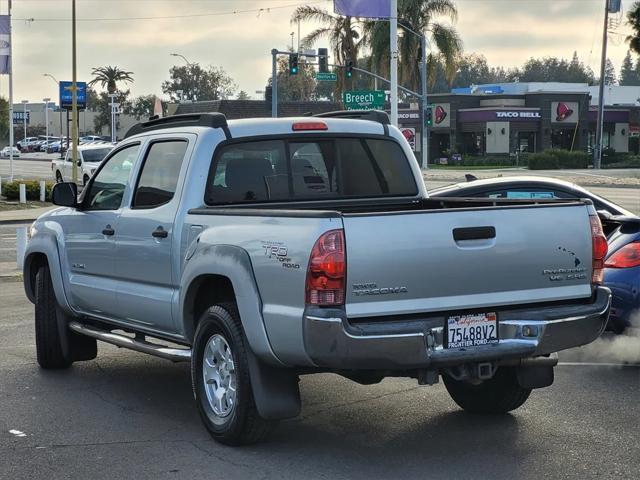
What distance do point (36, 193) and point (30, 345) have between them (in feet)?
89.9

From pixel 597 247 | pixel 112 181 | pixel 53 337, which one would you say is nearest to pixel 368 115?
pixel 112 181

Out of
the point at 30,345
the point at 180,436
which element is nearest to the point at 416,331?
the point at 180,436

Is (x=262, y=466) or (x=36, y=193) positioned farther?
(x=36, y=193)

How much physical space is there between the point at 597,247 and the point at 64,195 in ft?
13.6

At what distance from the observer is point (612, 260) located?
320 inches

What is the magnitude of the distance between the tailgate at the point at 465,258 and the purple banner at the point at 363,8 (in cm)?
1613

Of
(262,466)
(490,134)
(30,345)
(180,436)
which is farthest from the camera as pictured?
(490,134)

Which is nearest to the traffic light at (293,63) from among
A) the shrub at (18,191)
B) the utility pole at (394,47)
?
the shrub at (18,191)

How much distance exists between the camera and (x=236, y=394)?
234 inches

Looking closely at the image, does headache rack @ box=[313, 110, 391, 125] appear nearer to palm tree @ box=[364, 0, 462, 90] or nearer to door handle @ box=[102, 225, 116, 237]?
door handle @ box=[102, 225, 116, 237]

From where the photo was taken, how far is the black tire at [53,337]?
8.40 meters

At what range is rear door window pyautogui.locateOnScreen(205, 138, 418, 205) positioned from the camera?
6.87m

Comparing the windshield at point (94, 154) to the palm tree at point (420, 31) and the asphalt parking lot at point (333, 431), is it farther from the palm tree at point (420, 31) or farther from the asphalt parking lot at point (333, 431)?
the asphalt parking lot at point (333, 431)

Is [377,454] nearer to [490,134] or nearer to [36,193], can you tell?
[36,193]
